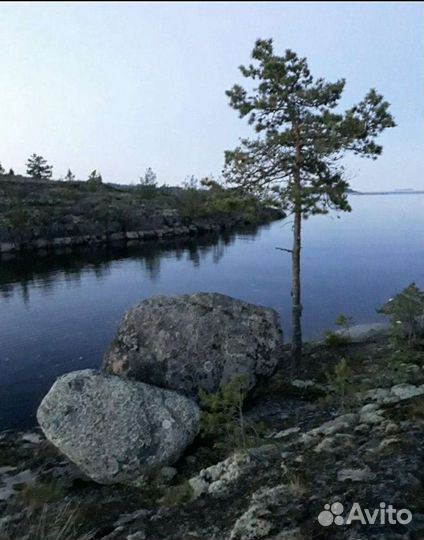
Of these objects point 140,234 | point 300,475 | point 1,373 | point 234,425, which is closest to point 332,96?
point 234,425

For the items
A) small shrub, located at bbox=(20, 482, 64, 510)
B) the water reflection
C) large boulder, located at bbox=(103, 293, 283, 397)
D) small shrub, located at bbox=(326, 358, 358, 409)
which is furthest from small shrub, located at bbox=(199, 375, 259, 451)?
the water reflection

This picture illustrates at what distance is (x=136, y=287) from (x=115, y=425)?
29.5 m

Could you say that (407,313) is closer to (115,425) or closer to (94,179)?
(115,425)

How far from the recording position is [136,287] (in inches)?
1521

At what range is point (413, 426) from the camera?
25.3 ft

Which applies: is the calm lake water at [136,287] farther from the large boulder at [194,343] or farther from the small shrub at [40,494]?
the small shrub at [40,494]

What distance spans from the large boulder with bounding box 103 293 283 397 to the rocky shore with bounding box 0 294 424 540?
0.14 feet

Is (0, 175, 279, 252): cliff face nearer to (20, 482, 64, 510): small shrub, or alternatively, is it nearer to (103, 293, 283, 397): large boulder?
(103, 293, 283, 397): large boulder

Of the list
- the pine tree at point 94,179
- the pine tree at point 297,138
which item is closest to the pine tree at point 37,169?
the pine tree at point 94,179

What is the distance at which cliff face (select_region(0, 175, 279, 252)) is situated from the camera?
62.2 m

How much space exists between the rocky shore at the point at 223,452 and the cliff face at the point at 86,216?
36.9 meters

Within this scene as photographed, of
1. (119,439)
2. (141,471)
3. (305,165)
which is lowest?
(141,471)

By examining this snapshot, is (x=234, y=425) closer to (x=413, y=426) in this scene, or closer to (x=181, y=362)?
(x=181, y=362)

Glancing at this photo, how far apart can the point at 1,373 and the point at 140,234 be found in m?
57.1
